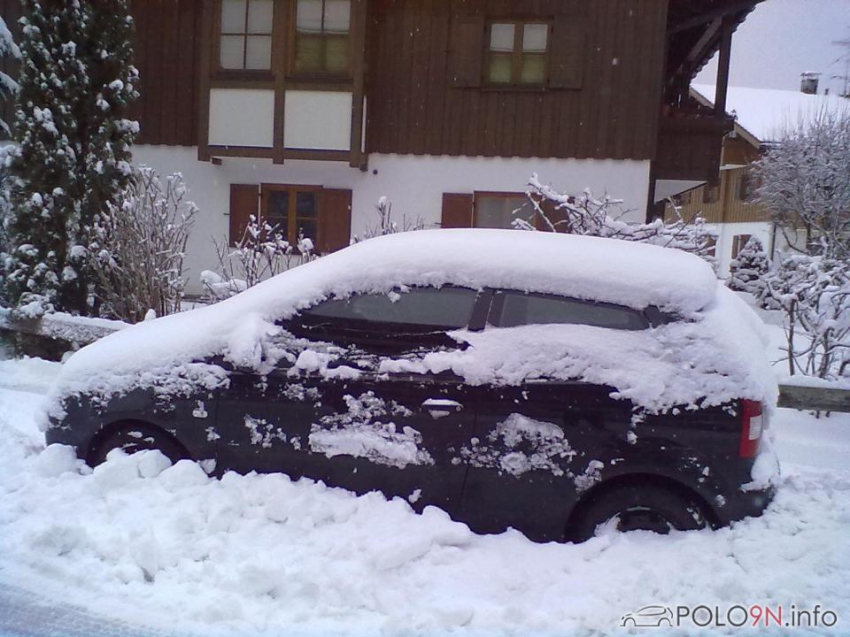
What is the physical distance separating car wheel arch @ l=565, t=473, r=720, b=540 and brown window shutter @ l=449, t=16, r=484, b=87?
35.2 feet

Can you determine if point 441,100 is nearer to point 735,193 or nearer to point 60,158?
point 60,158

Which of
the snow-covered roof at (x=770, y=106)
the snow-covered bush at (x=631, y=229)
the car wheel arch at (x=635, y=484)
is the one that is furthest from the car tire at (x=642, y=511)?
the snow-covered roof at (x=770, y=106)

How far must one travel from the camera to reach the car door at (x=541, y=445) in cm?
364

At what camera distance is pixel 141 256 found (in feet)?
26.4

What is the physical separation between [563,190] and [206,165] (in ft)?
23.6

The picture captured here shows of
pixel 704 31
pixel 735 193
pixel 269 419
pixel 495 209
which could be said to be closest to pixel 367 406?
pixel 269 419

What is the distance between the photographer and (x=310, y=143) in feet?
41.7

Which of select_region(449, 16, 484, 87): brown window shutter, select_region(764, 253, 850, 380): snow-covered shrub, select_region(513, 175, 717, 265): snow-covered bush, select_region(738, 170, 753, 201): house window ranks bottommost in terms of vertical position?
select_region(764, 253, 850, 380): snow-covered shrub

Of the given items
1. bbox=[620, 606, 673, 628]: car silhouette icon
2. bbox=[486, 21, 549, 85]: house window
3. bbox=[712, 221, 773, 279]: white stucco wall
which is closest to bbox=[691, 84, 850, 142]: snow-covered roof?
bbox=[712, 221, 773, 279]: white stucco wall

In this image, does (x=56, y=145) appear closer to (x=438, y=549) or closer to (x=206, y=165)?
(x=206, y=165)

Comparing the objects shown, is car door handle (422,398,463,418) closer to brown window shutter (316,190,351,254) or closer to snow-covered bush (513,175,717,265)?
snow-covered bush (513,175,717,265)

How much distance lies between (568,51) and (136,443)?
1128 cm

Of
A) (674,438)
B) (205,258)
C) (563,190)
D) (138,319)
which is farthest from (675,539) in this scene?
(205,258)

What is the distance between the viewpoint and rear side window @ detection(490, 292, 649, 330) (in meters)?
3.79
